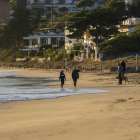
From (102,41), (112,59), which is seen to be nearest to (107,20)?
(102,41)

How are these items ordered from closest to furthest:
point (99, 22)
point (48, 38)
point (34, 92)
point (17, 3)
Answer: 1. point (34, 92)
2. point (99, 22)
3. point (48, 38)
4. point (17, 3)

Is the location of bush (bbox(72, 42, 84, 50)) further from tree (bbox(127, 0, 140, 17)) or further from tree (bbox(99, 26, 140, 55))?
tree (bbox(127, 0, 140, 17))

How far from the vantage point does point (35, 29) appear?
97.0m

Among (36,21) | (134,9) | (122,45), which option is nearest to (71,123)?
(122,45)

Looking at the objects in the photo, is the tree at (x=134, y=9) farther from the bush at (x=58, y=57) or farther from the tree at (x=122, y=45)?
the tree at (x=122, y=45)

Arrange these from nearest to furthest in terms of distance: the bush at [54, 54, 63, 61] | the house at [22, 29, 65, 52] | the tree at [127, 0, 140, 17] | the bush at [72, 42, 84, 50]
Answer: the bush at [54, 54, 63, 61], the bush at [72, 42, 84, 50], the tree at [127, 0, 140, 17], the house at [22, 29, 65, 52]

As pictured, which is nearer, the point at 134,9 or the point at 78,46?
the point at 78,46

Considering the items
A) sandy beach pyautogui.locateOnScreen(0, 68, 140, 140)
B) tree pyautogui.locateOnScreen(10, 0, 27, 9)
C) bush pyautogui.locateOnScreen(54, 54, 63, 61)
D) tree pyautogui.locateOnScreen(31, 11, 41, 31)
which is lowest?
sandy beach pyautogui.locateOnScreen(0, 68, 140, 140)

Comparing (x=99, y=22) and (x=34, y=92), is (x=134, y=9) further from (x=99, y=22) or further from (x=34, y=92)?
(x=34, y=92)

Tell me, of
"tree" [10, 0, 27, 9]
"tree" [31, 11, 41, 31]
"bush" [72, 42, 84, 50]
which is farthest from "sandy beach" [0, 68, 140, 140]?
"tree" [10, 0, 27, 9]

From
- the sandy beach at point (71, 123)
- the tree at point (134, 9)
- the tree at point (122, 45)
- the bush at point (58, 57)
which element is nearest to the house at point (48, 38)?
the tree at point (134, 9)

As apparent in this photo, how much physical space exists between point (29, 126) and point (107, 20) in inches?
1802

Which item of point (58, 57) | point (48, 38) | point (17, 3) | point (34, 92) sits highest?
point (17, 3)

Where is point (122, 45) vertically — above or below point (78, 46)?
below
